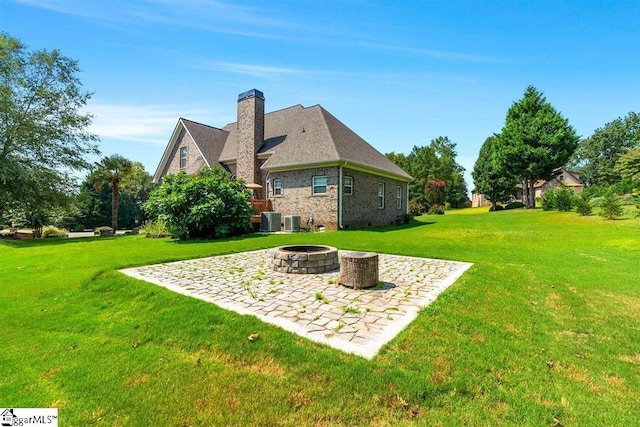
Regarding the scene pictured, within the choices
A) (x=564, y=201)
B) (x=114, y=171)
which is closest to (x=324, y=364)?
(x=564, y=201)

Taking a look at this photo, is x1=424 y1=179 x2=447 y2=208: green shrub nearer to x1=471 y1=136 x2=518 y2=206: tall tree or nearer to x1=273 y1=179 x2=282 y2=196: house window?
x1=471 y1=136 x2=518 y2=206: tall tree

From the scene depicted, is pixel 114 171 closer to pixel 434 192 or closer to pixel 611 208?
pixel 434 192

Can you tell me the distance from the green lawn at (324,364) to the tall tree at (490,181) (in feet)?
120

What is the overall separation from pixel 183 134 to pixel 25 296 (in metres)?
21.9

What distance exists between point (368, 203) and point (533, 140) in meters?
21.6

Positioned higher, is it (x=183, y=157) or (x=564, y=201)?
(x=183, y=157)

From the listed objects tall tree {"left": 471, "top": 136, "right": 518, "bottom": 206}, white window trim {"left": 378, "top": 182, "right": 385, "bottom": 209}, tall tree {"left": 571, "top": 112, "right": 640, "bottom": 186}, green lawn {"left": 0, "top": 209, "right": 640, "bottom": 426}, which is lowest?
green lawn {"left": 0, "top": 209, "right": 640, "bottom": 426}

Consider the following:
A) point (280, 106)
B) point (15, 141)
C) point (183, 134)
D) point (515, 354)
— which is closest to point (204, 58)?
point (515, 354)

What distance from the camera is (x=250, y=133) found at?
20781 millimetres

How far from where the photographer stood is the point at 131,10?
8.59m

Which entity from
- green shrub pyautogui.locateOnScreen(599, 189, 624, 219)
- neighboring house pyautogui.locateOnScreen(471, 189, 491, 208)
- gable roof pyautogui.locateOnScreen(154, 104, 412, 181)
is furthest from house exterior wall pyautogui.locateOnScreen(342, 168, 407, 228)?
neighboring house pyautogui.locateOnScreen(471, 189, 491, 208)

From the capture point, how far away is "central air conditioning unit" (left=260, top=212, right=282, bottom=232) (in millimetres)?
16734

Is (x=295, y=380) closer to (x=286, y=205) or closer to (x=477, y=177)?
(x=286, y=205)

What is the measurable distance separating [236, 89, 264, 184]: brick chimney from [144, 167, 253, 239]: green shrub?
5.27m
